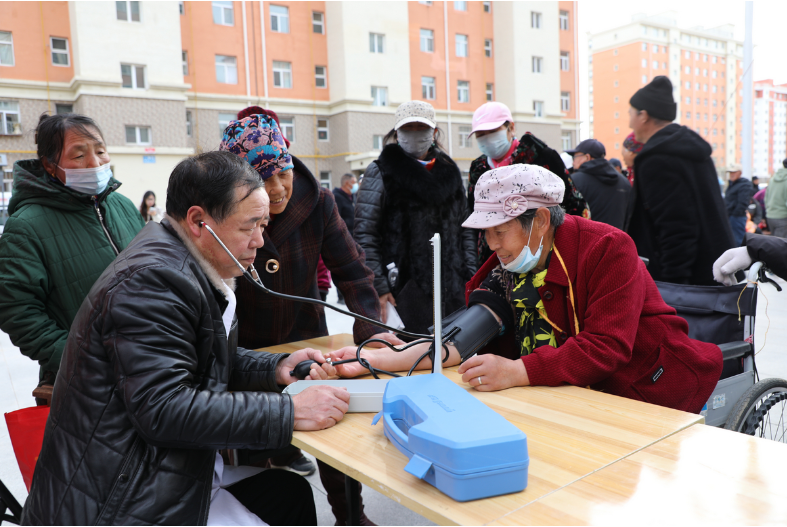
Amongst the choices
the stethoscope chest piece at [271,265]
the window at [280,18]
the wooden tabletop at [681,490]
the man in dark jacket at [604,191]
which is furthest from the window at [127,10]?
the wooden tabletop at [681,490]

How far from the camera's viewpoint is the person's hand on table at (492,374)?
4.82ft

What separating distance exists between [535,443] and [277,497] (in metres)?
0.87

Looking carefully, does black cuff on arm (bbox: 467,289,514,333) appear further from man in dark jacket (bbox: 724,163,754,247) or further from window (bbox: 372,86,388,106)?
window (bbox: 372,86,388,106)

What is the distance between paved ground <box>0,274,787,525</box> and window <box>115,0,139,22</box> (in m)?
12.7

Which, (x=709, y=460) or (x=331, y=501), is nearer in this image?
(x=709, y=460)

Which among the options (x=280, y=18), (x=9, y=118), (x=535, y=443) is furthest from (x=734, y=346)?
(x=280, y=18)

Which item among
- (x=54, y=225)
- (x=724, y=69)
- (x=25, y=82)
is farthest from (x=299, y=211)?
(x=724, y=69)

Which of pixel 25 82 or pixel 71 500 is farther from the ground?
pixel 25 82

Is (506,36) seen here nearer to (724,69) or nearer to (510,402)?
(510,402)

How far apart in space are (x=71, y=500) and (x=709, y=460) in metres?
1.26

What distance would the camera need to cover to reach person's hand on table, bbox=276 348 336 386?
5.28 ft

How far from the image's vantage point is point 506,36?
22656 mm

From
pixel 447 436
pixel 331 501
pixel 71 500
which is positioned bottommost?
pixel 331 501

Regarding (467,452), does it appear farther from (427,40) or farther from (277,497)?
(427,40)
